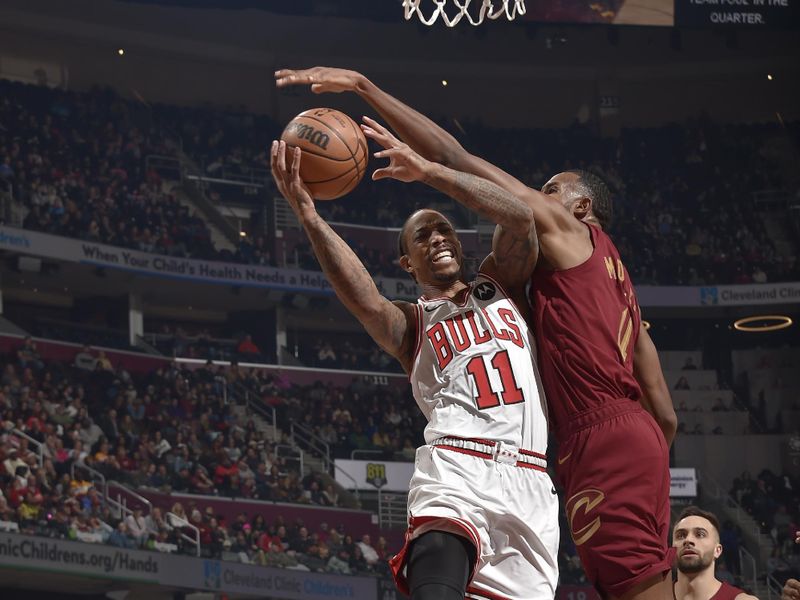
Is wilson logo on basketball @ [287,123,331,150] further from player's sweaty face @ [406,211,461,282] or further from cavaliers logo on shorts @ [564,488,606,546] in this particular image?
cavaliers logo on shorts @ [564,488,606,546]

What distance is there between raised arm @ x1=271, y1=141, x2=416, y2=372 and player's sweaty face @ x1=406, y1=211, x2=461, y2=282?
19cm

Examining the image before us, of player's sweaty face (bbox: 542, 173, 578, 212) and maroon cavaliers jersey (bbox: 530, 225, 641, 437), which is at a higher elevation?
player's sweaty face (bbox: 542, 173, 578, 212)

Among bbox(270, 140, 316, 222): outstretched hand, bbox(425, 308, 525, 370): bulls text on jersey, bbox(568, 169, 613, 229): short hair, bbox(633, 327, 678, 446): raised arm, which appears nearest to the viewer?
bbox(425, 308, 525, 370): bulls text on jersey

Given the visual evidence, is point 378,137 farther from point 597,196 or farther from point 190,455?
point 190,455

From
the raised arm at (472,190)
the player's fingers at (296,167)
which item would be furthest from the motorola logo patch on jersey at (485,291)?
the player's fingers at (296,167)

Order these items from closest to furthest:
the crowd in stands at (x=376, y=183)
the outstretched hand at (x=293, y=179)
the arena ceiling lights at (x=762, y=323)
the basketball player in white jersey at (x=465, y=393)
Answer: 1. the basketball player in white jersey at (x=465, y=393)
2. the outstretched hand at (x=293, y=179)
3. the crowd in stands at (x=376, y=183)
4. the arena ceiling lights at (x=762, y=323)

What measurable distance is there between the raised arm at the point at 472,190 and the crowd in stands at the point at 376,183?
1811 centimetres

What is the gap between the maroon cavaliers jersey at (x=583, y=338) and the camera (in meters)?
4.57

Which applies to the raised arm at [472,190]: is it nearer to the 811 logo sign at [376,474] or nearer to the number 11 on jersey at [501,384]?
the number 11 on jersey at [501,384]

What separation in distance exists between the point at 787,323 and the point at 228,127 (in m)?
13.3

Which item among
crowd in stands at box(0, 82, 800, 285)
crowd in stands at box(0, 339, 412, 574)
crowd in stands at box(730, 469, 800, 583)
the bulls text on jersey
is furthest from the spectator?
the bulls text on jersey

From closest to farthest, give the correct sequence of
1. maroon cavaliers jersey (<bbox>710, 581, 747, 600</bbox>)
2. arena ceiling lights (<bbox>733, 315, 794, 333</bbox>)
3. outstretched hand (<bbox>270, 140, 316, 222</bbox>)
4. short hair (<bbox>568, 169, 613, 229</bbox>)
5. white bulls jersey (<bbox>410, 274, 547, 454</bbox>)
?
white bulls jersey (<bbox>410, 274, 547, 454</bbox>)
outstretched hand (<bbox>270, 140, 316, 222</bbox>)
short hair (<bbox>568, 169, 613, 229</bbox>)
maroon cavaliers jersey (<bbox>710, 581, 747, 600</bbox>)
arena ceiling lights (<bbox>733, 315, 794, 333</bbox>)

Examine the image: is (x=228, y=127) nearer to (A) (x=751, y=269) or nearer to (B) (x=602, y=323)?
(A) (x=751, y=269)

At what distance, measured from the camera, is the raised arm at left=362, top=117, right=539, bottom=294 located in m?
4.42
